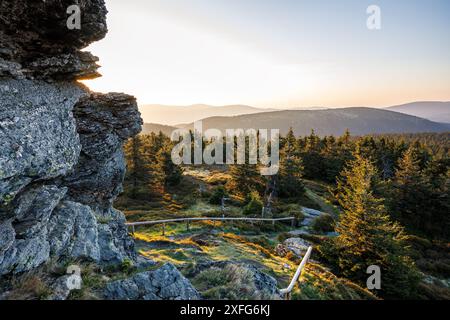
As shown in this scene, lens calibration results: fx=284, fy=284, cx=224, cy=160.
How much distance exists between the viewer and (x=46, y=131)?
775cm

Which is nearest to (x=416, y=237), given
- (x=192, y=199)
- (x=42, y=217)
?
(x=192, y=199)

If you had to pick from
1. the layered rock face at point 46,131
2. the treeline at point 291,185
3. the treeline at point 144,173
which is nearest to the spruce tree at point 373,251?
the layered rock face at point 46,131

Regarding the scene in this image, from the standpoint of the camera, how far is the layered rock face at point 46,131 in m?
6.76

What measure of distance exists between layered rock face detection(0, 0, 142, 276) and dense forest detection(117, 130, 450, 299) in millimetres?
16978

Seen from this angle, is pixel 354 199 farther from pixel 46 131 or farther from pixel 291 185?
pixel 291 185

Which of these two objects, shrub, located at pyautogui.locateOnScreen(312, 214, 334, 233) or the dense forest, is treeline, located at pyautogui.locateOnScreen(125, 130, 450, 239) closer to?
the dense forest

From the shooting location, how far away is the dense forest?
64.6 feet

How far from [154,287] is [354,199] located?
1706cm

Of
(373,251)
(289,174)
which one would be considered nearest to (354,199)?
(373,251)

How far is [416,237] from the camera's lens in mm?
37750

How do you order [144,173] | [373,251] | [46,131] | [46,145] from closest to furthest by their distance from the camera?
[46,145]
[46,131]
[373,251]
[144,173]

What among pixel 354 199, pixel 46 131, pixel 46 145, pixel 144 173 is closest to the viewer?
pixel 46 145

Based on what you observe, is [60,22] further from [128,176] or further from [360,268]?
[128,176]

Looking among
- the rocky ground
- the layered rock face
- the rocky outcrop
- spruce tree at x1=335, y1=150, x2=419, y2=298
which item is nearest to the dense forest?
spruce tree at x1=335, y1=150, x2=419, y2=298
